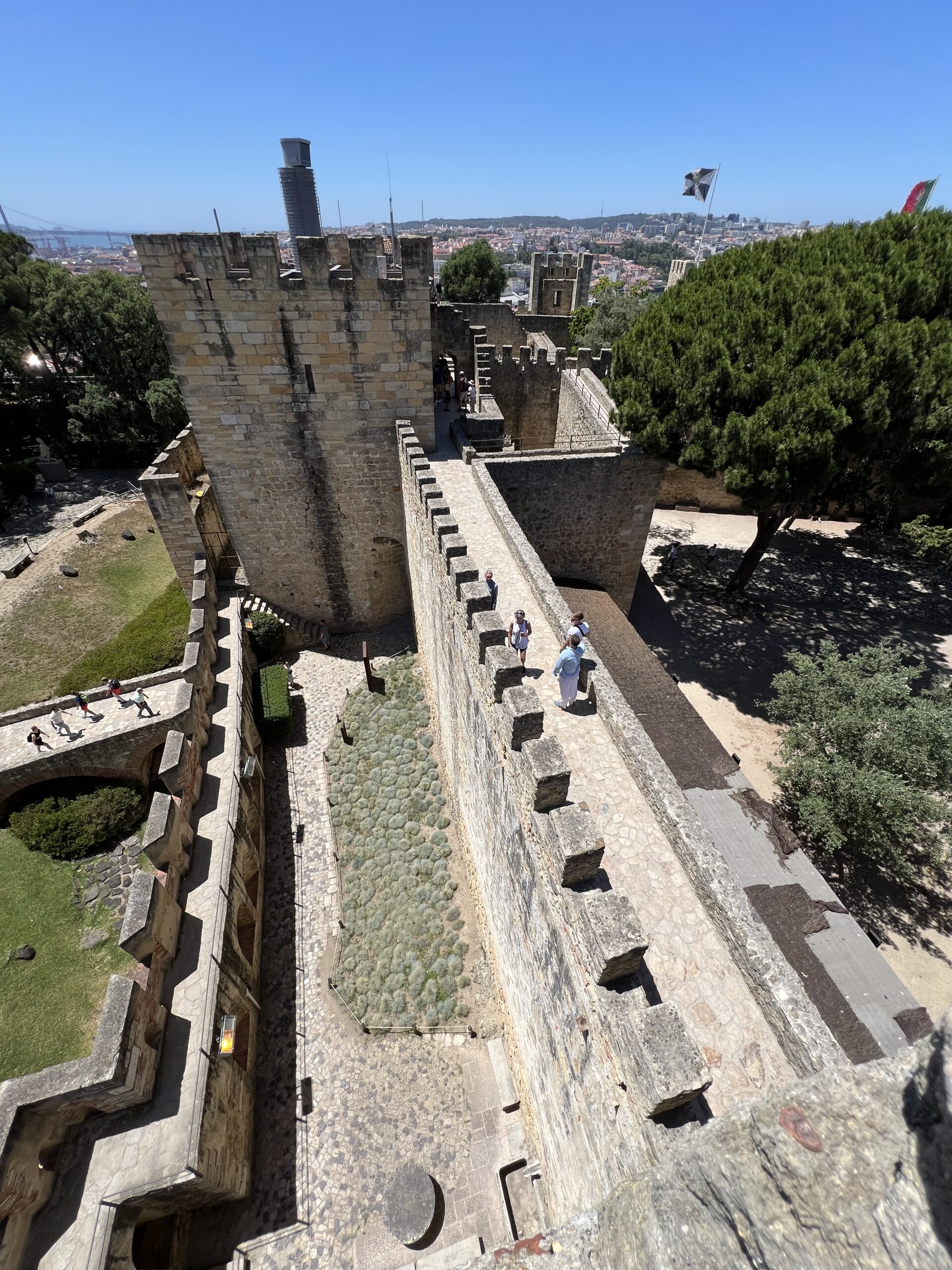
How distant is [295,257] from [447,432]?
6.39 m

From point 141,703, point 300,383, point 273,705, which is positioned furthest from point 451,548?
point 141,703

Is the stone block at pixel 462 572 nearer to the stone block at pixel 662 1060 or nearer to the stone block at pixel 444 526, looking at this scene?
the stone block at pixel 444 526

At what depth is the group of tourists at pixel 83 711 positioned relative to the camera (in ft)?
41.7

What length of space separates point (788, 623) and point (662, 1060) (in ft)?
55.6

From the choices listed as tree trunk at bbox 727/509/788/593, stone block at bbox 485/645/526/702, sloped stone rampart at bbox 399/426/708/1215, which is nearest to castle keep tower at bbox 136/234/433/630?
sloped stone rampart at bbox 399/426/708/1215

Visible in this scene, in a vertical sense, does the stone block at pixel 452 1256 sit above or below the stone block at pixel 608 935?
below

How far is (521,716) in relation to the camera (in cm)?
598

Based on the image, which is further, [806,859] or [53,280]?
[53,280]

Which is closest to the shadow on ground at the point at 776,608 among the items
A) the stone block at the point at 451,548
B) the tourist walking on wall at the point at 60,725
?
the stone block at the point at 451,548

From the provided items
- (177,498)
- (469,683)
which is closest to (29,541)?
(177,498)

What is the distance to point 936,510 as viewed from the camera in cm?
2058

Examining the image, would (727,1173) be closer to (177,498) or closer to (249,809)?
(249,809)

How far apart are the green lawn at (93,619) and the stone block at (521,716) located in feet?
41.9

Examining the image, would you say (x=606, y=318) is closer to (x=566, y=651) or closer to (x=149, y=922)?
(x=566, y=651)
